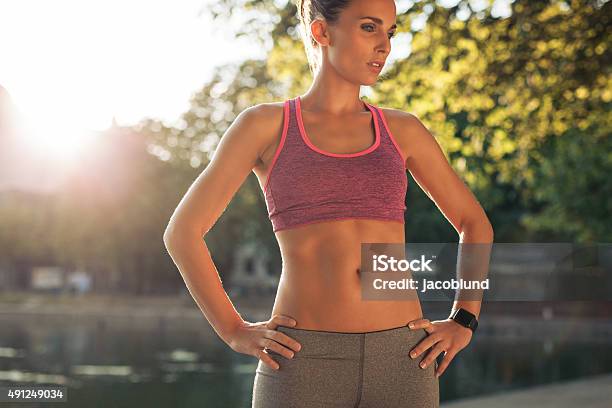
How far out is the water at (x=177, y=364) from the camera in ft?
57.7

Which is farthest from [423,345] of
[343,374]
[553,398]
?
[553,398]

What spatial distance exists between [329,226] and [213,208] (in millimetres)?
305

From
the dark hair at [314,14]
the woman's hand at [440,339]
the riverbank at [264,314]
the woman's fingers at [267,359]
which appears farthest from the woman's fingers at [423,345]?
the riverbank at [264,314]

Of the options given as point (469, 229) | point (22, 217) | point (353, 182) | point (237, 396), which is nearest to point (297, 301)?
point (353, 182)

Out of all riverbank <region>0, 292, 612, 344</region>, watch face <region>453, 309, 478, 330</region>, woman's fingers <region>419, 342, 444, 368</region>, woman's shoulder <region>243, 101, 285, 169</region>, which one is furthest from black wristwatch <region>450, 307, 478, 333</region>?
riverbank <region>0, 292, 612, 344</region>

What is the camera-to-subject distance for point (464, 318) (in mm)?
2451

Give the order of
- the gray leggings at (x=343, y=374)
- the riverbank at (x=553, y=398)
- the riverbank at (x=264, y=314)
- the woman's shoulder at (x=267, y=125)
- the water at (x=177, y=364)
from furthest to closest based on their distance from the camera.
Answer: the riverbank at (x=264, y=314) < the water at (x=177, y=364) < the riverbank at (x=553, y=398) < the woman's shoulder at (x=267, y=125) < the gray leggings at (x=343, y=374)

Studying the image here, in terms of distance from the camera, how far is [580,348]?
2862 centimetres

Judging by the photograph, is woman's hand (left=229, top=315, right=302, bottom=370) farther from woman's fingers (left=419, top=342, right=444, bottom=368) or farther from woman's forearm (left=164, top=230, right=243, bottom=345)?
woman's fingers (left=419, top=342, right=444, bottom=368)

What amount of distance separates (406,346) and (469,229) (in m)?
0.45

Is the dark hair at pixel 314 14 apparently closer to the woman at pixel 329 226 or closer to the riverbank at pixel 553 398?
the woman at pixel 329 226

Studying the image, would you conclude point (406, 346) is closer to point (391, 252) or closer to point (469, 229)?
point (391, 252)

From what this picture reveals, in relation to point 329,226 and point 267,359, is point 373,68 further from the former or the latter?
point 267,359

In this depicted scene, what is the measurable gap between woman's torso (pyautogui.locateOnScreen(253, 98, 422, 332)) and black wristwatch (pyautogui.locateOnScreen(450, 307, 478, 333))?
0.75ft
